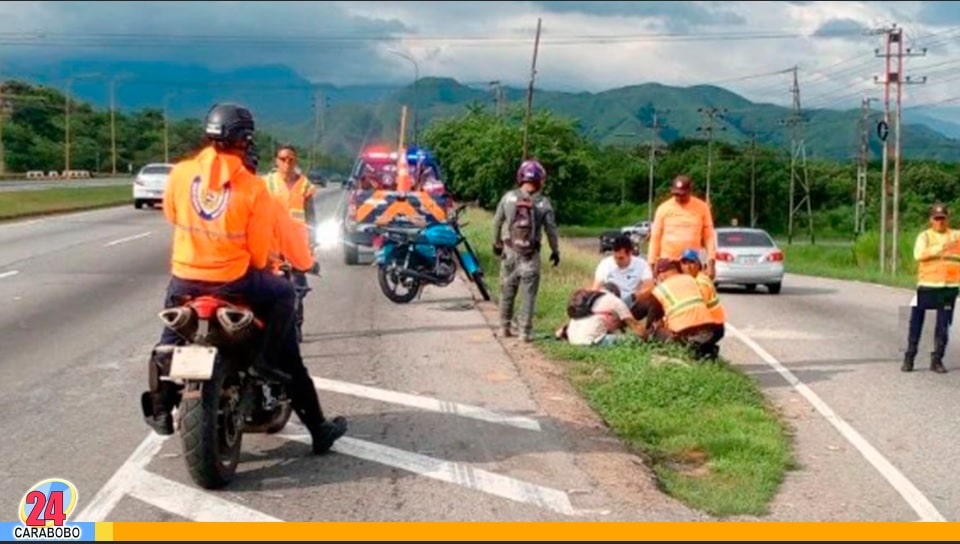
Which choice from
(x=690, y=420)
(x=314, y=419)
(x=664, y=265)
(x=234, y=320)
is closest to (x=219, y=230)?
(x=234, y=320)

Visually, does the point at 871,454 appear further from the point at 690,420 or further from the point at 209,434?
the point at 209,434

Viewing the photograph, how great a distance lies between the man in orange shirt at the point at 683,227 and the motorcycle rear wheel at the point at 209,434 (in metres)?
6.34

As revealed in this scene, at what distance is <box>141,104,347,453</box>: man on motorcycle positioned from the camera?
6906 millimetres

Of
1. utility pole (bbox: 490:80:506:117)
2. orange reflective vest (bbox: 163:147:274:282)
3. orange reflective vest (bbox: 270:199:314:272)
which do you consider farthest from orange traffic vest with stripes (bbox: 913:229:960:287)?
utility pole (bbox: 490:80:506:117)

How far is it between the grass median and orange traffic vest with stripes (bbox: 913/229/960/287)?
261 centimetres

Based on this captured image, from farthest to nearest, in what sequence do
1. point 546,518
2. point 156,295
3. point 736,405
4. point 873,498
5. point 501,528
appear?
point 156,295 → point 736,405 → point 873,498 → point 546,518 → point 501,528

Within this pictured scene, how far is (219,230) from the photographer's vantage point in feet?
22.6

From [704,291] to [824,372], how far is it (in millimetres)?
1856

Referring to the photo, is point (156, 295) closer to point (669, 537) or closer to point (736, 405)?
point (736, 405)

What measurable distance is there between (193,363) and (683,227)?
682 centimetres

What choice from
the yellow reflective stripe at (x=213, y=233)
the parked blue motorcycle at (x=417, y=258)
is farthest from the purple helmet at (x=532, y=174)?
the yellow reflective stripe at (x=213, y=233)

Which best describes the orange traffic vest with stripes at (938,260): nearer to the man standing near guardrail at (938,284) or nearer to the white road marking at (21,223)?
the man standing near guardrail at (938,284)

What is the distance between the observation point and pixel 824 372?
12906 mm

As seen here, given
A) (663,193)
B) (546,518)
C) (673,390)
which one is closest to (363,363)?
(673,390)
